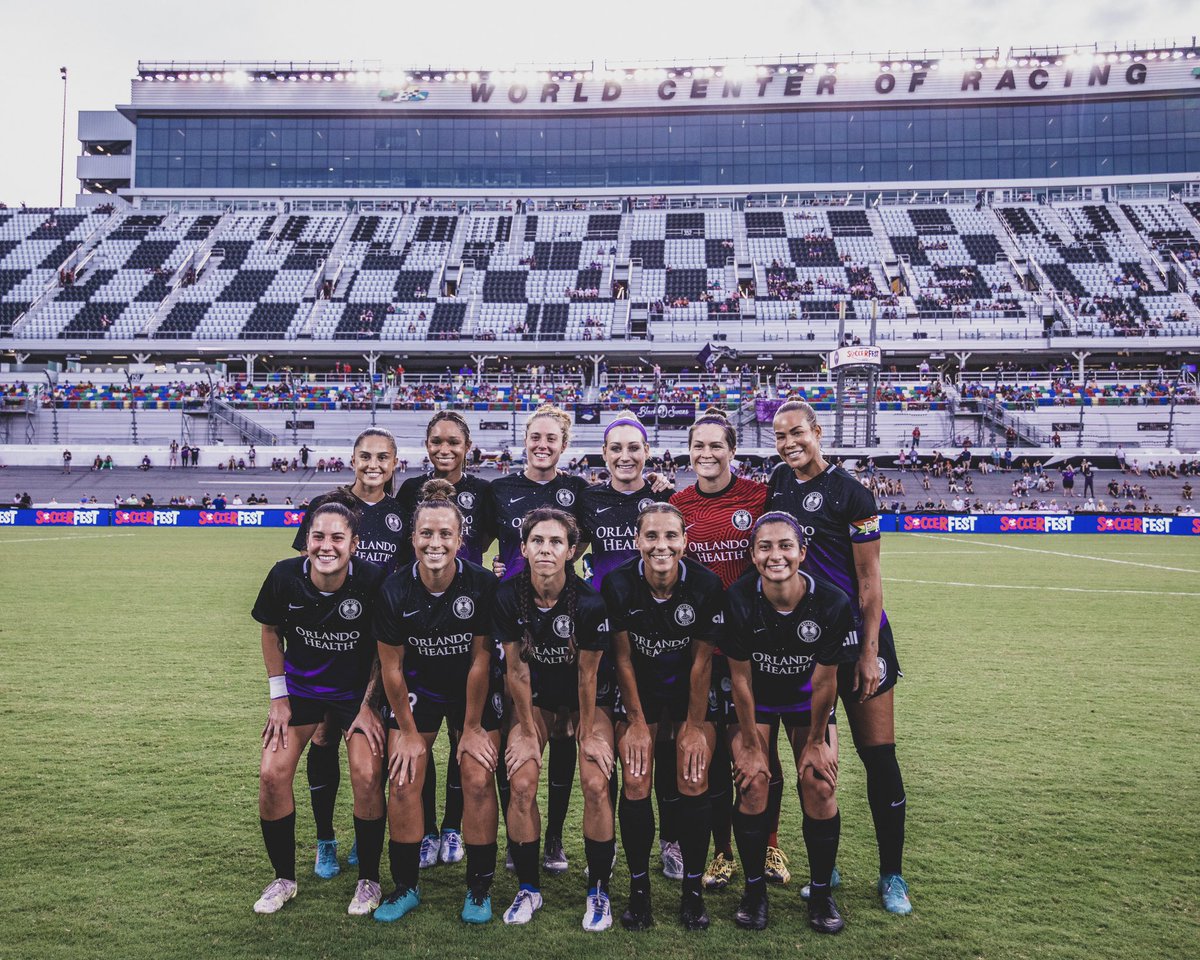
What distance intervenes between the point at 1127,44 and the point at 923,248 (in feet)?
78.3

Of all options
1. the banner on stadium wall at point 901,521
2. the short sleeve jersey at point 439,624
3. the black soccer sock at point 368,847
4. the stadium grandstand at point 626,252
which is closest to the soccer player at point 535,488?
the short sleeve jersey at point 439,624

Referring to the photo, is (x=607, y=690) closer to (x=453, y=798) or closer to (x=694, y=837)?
(x=694, y=837)

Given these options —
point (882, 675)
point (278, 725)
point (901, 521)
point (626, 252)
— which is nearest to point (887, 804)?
point (882, 675)

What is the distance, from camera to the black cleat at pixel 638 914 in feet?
12.5

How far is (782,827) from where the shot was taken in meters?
4.98

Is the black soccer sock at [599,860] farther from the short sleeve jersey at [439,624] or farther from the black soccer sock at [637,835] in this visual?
the short sleeve jersey at [439,624]

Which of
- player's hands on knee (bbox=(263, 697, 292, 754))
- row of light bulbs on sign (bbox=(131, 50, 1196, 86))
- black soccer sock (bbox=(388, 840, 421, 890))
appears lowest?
black soccer sock (bbox=(388, 840, 421, 890))

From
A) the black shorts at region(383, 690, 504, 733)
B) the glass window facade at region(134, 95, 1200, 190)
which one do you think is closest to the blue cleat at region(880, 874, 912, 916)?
the black shorts at region(383, 690, 504, 733)

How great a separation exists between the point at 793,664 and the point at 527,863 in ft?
5.16

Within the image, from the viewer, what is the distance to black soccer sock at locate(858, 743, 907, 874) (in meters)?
4.09

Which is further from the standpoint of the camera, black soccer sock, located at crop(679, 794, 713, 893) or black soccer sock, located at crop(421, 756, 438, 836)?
black soccer sock, located at crop(421, 756, 438, 836)

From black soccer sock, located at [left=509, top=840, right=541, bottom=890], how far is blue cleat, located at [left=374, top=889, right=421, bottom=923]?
1.66ft

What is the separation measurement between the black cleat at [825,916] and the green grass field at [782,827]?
2.7 inches

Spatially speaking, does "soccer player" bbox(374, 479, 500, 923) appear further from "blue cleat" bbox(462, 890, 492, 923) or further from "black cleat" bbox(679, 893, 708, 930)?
"black cleat" bbox(679, 893, 708, 930)
